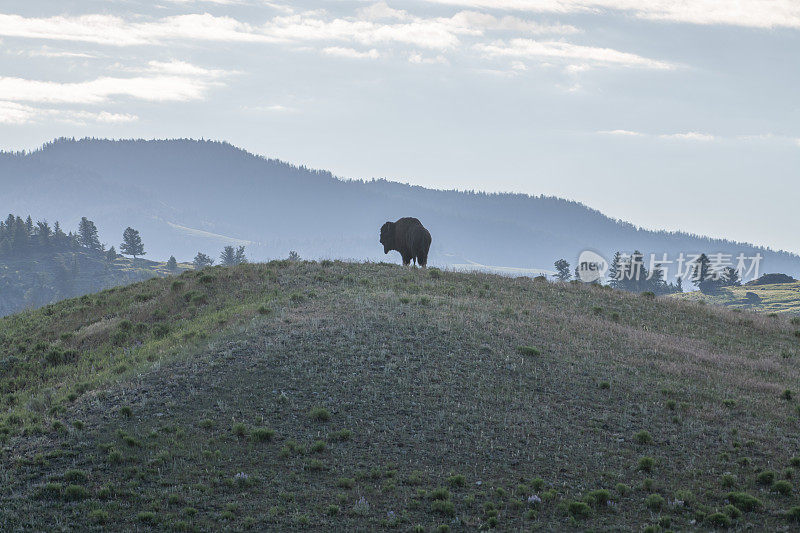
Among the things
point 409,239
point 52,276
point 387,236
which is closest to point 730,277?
point 387,236

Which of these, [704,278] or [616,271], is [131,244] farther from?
[704,278]

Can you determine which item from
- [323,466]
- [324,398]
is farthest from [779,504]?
[324,398]

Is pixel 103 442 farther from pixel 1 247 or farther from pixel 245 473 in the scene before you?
pixel 1 247

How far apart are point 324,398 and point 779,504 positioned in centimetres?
1162

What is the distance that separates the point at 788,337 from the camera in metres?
30.9

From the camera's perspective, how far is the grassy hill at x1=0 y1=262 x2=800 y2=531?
45.2ft

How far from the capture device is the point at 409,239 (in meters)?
41.2

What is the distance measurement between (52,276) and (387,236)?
17137 centimetres

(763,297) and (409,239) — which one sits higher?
(763,297)

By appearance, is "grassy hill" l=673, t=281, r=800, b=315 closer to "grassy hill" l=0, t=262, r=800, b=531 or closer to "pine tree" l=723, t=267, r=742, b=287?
"pine tree" l=723, t=267, r=742, b=287

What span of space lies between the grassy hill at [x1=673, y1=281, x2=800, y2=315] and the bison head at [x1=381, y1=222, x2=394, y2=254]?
4584 inches

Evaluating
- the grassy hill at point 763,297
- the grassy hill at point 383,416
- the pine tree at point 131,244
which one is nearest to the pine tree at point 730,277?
the grassy hill at point 763,297

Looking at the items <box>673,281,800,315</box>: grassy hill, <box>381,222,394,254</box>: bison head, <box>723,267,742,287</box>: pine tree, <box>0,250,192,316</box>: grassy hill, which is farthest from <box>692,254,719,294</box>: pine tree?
<box>0,250,192,316</box>: grassy hill

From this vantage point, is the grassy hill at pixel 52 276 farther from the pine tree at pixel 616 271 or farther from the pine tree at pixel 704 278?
the pine tree at pixel 704 278
